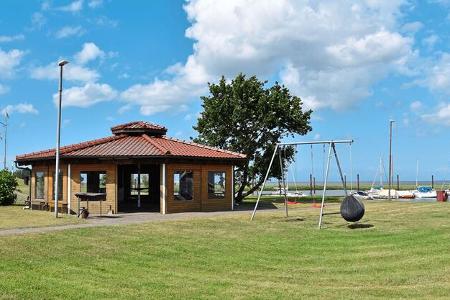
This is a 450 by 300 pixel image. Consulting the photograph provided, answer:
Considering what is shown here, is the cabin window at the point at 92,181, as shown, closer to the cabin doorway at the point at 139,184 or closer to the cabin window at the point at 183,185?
the cabin window at the point at 183,185

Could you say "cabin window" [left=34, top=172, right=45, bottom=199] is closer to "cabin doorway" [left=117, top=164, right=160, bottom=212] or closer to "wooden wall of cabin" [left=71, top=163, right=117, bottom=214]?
"wooden wall of cabin" [left=71, top=163, right=117, bottom=214]

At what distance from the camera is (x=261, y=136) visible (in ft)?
129

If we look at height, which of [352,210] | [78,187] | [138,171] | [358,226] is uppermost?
[138,171]

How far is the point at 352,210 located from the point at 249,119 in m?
19.0

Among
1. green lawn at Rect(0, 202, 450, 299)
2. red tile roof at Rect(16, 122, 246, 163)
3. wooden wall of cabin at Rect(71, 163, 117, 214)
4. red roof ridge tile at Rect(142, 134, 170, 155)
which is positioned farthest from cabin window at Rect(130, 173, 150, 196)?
green lawn at Rect(0, 202, 450, 299)

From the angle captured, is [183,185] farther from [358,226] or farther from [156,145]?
[358,226]

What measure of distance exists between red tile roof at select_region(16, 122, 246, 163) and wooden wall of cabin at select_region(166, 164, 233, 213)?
73 centimetres

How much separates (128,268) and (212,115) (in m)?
26.8

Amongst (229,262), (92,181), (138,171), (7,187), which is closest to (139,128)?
(138,171)

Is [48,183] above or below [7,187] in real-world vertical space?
above

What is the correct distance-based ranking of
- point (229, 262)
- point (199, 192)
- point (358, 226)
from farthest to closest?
1. point (199, 192)
2. point (358, 226)
3. point (229, 262)

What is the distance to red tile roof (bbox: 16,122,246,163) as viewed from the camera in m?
26.8

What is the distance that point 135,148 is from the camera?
2789 cm

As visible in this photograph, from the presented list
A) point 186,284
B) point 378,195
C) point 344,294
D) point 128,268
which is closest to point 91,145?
point 128,268
